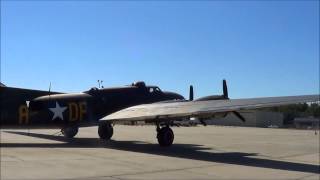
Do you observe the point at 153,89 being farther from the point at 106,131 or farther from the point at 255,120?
the point at 255,120

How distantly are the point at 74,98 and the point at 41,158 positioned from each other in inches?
363

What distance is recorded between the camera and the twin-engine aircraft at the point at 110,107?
22.4 m

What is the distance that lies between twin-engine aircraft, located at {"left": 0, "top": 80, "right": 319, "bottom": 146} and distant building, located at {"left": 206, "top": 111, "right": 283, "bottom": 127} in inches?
2905

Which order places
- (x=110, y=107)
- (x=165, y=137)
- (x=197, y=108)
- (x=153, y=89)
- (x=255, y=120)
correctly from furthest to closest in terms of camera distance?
(x=255, y=120), (x=153, y=89), (x=110, y=107), (x=165, y=137), (x=197, y=108)

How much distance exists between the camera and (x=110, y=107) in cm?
2806

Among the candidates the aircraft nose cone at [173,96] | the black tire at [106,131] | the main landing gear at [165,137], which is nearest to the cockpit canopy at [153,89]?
the aircraft nose cone at [173,96]

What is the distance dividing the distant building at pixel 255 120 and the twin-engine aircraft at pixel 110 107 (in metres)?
73.8

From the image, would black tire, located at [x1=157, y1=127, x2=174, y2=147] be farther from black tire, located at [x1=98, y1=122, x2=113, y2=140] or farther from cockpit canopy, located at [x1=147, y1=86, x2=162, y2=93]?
black tire, located at [x1=98, y1=122, x2=113, y2=140]

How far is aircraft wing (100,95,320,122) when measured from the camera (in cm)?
1952

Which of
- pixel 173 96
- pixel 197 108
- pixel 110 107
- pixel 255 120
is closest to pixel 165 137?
pixel 197 108

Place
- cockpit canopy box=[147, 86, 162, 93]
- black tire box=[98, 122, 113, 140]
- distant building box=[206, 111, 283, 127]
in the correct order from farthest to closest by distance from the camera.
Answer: distant building box=[206, 111, 283, 127] < black tire box=[98, 122, 113, 140] < cockpit canopy box=[147, 86, 162, 93]

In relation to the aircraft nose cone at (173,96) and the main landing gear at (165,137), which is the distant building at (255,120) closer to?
the aircraft nose cone at (173,96)

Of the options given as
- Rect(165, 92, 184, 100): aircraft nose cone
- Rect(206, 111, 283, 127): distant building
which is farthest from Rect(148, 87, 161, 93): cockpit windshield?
Rect(206, 111, 283, 127): distant building

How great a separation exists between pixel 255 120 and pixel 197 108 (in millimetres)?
93283
